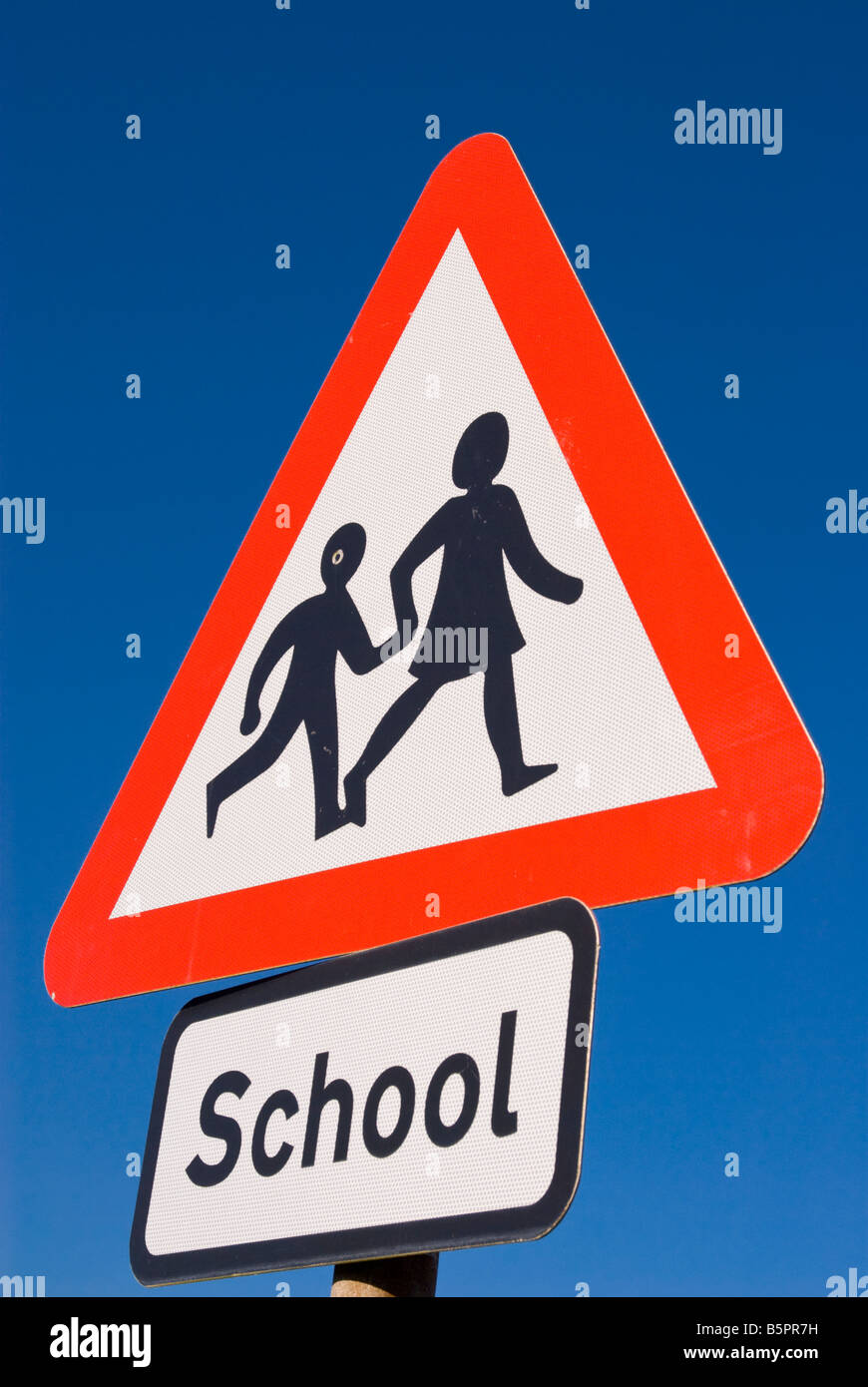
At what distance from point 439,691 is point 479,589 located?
4.4 inches

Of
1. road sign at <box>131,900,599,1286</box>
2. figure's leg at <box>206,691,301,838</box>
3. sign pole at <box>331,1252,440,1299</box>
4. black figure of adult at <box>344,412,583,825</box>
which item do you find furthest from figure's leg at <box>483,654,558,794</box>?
sign pole at <box>331,1252,440,1299</box>

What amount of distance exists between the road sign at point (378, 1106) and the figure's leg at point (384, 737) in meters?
0.17

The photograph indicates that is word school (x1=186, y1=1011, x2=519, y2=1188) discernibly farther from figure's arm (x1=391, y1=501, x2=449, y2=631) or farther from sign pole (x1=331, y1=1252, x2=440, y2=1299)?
figure's arm (x1=391, y1=501, x2=449, y2=631)

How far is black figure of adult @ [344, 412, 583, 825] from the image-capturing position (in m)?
1.28

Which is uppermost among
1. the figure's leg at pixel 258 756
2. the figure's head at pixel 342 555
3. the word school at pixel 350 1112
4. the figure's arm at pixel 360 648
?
the figure's head at pixel 342 555

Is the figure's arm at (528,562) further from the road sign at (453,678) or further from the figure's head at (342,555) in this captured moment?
the figure's head at (342,555)

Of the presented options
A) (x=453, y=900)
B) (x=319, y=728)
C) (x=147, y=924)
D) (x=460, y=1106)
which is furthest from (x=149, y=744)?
(x=460, y=1106)

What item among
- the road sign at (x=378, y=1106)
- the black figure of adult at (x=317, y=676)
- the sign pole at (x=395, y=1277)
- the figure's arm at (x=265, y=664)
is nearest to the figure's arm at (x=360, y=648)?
the black figure of adult at (x=317, y=676)

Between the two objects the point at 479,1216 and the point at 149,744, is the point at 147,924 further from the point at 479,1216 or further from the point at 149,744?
the point at 479,1216

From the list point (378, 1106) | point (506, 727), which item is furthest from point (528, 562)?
point (378, 1106)

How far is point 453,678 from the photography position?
1349 mm

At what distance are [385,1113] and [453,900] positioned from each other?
20 cm

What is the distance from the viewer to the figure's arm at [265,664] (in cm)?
158

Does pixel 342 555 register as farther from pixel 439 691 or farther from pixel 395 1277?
pixel 395 1277
